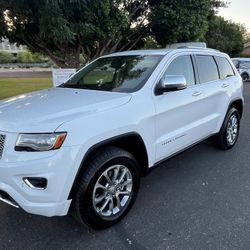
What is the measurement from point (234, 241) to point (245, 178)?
5.17ft

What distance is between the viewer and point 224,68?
4984 mm

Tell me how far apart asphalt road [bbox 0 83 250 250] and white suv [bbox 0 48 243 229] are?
0.78ft

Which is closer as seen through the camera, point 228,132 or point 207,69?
point 207,69

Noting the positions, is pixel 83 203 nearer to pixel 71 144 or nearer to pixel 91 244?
pixel 91 244

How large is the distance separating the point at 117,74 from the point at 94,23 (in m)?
8.20

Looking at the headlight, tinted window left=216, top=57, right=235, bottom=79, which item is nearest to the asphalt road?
the headlight

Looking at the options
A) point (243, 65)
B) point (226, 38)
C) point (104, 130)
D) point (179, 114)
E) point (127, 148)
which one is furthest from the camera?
point (226, 38)

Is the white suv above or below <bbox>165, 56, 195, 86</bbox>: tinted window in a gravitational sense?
below

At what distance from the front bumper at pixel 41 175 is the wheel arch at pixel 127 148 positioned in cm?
8

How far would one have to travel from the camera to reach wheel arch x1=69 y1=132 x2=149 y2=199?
8.29 ft

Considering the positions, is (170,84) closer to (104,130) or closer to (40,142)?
(104,130)

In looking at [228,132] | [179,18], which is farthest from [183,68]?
[179,18]

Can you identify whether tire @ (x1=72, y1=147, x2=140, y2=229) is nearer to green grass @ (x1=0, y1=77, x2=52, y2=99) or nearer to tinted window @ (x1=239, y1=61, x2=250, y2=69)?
green grass @ (x1=0, y1=77, x2=52, y2=99)

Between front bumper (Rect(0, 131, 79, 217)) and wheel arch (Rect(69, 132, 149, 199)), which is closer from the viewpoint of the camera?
front bumper (Rect(0, 131, 79, 217))
